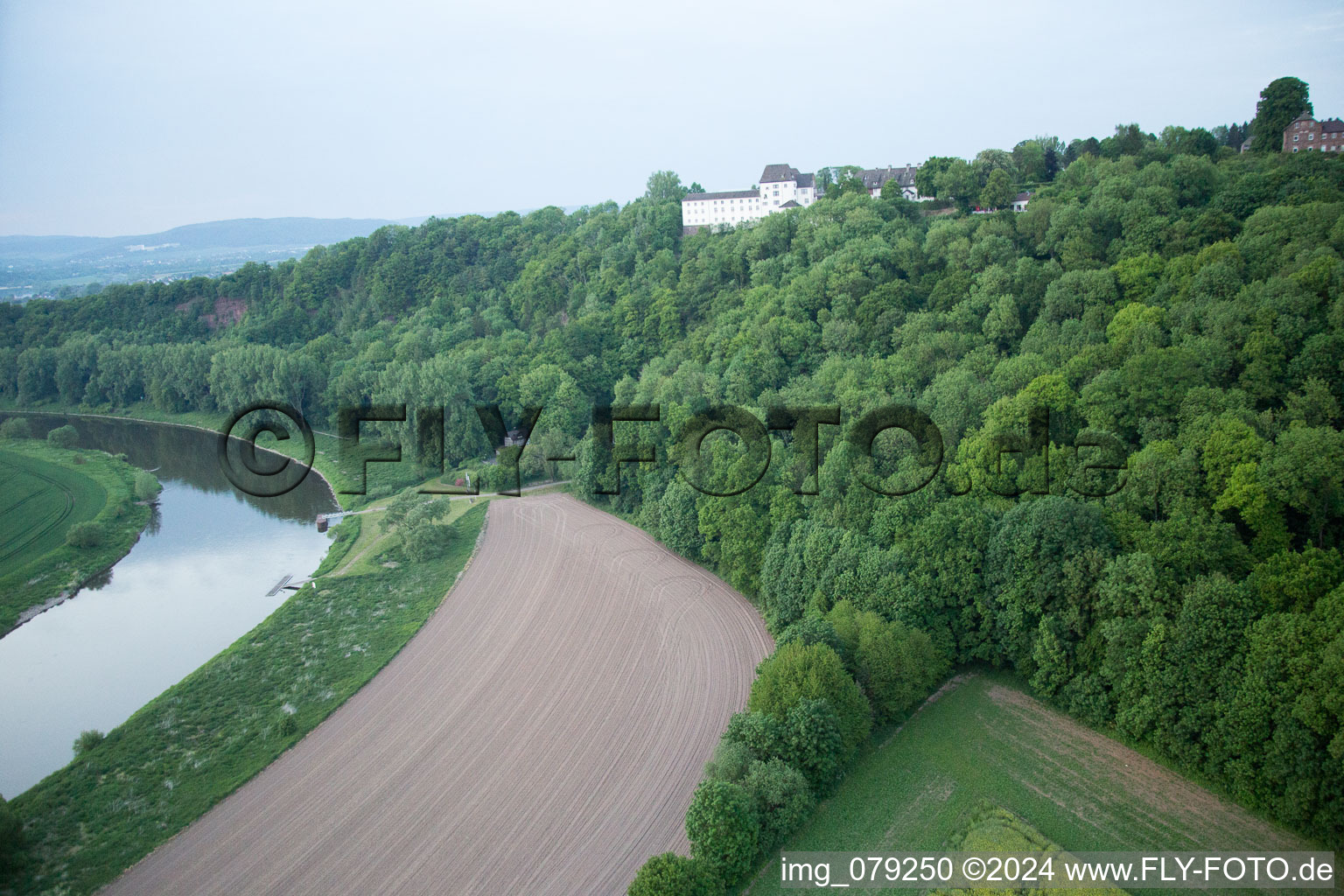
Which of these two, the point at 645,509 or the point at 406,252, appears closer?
the point at 645,509

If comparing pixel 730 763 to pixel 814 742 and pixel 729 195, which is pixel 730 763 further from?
pixel 729 195

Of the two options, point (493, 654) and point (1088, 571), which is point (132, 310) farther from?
point (1088, 571)

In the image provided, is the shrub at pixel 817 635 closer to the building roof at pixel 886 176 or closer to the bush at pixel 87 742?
the bush at pixel 87 742

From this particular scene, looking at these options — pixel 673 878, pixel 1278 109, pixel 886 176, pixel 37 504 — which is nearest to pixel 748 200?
pixel 886 176

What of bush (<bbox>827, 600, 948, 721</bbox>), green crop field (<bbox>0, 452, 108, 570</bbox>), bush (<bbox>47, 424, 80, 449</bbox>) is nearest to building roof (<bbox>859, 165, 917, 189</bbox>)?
bush (<bbox>827, 600, 948, 721</bbox>)

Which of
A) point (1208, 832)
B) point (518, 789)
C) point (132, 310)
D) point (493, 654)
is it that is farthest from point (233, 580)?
point (132, 310)
